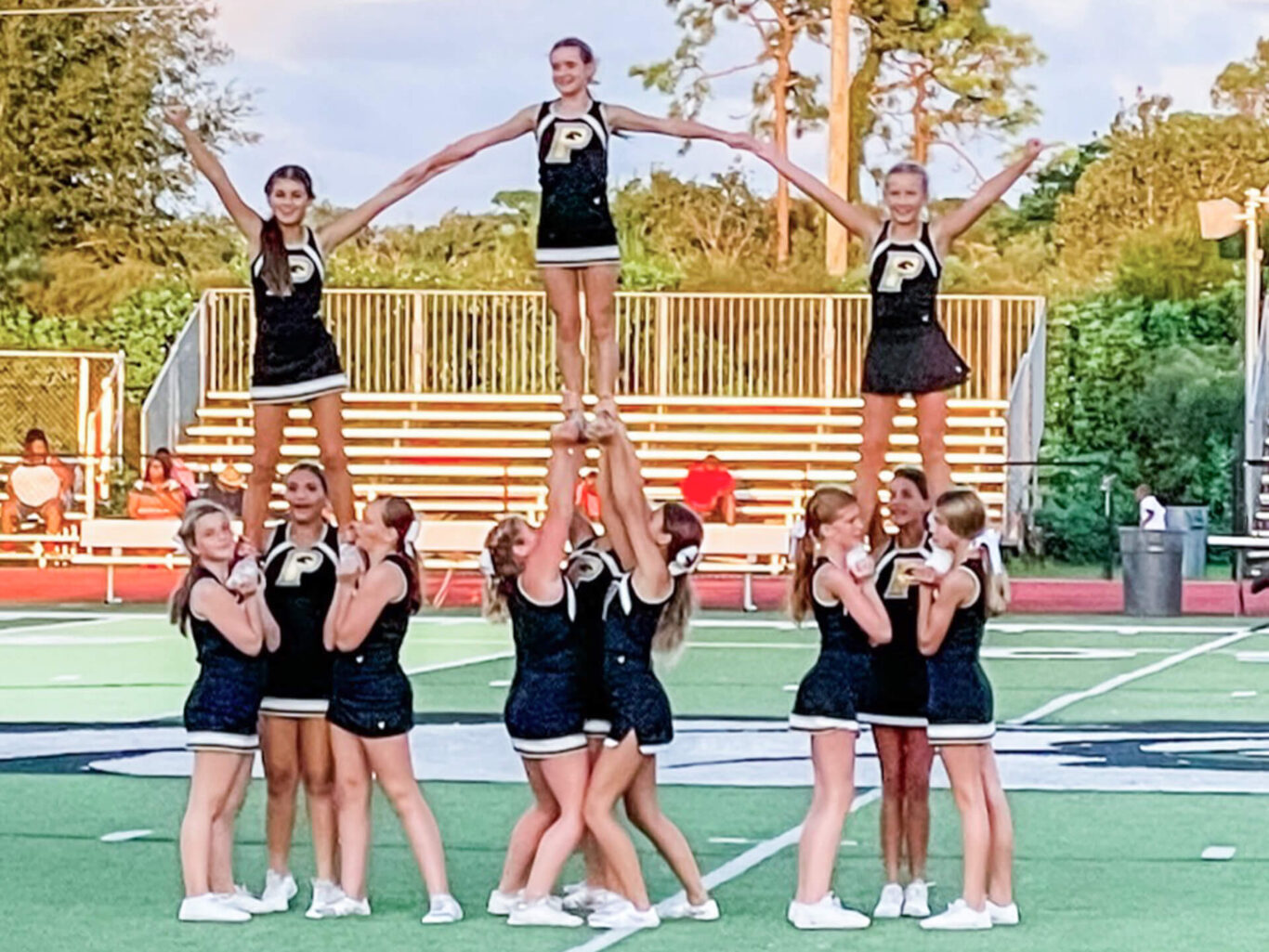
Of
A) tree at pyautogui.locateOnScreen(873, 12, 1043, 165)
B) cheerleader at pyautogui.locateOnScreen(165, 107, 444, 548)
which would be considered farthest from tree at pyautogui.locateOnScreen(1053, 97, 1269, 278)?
cheerleader at pyautogui.locateOnScreen(165, 107, 444, 548)

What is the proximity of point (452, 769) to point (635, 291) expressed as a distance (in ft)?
74.9

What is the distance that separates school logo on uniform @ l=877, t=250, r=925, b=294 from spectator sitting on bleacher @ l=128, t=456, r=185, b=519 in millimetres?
17882

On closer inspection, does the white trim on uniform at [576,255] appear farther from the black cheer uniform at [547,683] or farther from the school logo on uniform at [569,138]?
the black cheer uniform at [547,683]

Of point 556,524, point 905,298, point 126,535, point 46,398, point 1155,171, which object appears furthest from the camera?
point 1155,171

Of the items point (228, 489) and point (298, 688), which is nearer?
point (298, 688)

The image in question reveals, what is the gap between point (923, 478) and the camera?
31.0ft

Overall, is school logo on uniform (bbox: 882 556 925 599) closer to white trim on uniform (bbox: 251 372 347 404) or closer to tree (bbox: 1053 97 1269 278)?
white trim on uniform (bbox: 251 372 347 404)

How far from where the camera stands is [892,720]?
925 centimetres

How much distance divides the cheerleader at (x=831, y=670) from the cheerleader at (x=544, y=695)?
73 cm

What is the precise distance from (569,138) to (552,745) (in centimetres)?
269

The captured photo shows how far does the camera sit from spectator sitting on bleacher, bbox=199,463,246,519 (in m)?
23.6

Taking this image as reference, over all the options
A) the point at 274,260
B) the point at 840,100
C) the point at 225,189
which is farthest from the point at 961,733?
the point at 840,100

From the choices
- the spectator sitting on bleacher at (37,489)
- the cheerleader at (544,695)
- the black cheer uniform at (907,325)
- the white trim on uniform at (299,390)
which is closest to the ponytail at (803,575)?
the cheerleader at (544,695)

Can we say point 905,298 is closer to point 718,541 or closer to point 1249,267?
point 718,541
